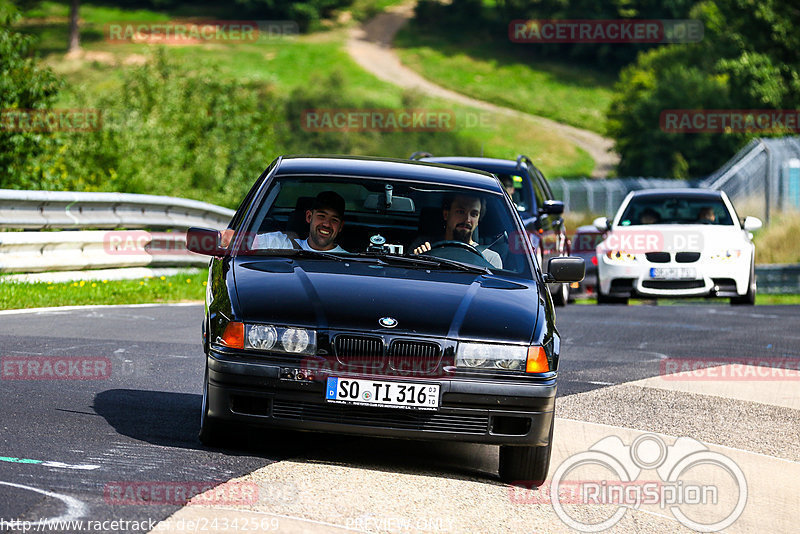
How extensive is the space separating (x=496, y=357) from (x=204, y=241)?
1.83m

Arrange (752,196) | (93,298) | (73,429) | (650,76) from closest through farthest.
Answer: (73,429) < (93,298) < (752,196) < (650,76)

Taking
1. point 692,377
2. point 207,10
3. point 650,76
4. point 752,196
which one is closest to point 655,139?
point 650,76

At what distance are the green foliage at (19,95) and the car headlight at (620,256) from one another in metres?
10.5

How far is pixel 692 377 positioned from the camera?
10.4 meters

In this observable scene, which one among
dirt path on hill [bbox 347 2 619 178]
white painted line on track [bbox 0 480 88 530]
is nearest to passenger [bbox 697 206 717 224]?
white painted line on track [bbox 0 480 88 530]

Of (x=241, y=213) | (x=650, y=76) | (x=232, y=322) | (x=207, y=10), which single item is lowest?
(x=232, y=322)

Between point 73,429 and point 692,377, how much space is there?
17.7ft

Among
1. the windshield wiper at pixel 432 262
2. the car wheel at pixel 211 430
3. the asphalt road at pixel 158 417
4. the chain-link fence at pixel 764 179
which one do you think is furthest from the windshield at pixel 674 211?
the chain-link fence at pixel 764 179

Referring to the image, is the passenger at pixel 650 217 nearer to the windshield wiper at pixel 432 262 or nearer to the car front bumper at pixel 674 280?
the car front bumper at pixel 674 280

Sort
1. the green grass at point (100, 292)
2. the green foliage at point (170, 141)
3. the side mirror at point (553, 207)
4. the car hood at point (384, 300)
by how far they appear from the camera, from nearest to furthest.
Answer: the car hood at point (384, 300), the green grass at point (100, 292), the side mirror at point (553, 207), the green foliage at point (170, 141)

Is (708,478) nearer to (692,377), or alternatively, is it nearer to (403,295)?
(403,295)

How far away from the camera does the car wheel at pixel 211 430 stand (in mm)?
6459

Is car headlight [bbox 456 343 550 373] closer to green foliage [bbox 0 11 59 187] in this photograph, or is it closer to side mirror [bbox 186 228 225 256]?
side mirror [bbox 186 228 225 256]

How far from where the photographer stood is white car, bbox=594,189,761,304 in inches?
647
